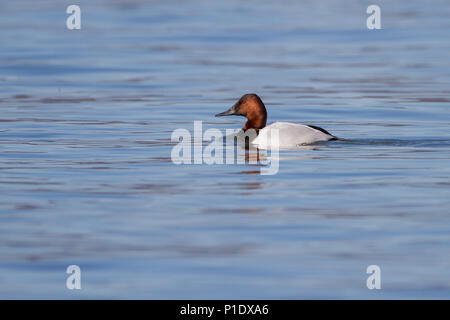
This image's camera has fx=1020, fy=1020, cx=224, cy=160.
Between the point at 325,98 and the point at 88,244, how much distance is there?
39.7ft

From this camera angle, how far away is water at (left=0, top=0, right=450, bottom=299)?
774 cm

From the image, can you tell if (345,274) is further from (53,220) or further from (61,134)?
(61,134)

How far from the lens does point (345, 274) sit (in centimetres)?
767

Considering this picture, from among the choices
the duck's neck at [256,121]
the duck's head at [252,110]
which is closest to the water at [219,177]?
the duck's head at [252,110]

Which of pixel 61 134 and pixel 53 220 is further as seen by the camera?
pixel 61 134

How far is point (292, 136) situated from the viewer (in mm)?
14117

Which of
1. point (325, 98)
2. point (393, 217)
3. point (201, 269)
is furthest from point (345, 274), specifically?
point (325, 98)

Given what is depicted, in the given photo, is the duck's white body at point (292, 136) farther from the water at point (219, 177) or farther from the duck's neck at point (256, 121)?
the duck's neck at point (256, 121)

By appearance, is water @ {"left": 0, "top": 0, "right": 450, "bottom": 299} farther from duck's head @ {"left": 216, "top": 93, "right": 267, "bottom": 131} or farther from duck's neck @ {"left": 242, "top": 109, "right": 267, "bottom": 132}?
duck's neck @ {"left": 242, "top": 109, "right": 267, "bottom": 132}

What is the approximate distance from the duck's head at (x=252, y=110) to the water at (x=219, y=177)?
95cm

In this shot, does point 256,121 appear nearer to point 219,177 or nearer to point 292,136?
point 292,136

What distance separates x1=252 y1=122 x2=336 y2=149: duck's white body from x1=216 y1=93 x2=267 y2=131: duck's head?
4.67 feet

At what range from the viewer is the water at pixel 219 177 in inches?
305

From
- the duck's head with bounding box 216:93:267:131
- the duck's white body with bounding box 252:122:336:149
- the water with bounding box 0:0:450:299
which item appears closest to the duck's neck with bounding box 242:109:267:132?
the duck's head with bounding box 216:93:267:131
